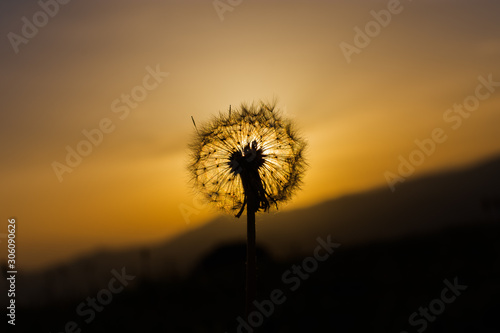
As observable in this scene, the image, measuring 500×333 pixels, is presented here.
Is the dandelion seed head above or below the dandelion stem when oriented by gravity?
above

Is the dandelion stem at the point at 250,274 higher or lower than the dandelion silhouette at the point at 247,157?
lower

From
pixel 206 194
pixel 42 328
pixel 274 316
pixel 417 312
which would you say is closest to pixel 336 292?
pixel 274 316

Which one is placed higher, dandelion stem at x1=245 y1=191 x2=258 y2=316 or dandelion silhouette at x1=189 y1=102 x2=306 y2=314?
dandelion silhouette at x1=189 y1=102 x2=306 y2=314

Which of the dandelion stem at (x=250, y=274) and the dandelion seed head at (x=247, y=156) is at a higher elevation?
the dandelion seed head at (x=247, y=156)

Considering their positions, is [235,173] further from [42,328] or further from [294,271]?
[42,328]
